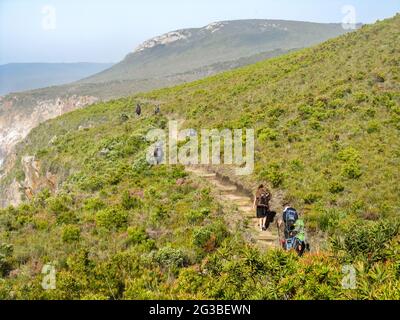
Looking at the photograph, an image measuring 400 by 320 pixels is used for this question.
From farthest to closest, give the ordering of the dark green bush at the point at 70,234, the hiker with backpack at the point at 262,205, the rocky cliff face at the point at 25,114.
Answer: the rocky cliff face at the point at 25,114, the hiker with backpack at the point at 262,205, the dark green bush at the point at 70,234

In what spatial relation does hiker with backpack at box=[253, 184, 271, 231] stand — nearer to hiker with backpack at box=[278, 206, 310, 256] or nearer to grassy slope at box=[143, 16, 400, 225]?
grassy slope at box=[143, 16, 400, 225]

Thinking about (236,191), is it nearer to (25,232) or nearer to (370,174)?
(370,174)

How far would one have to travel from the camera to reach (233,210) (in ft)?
57.8

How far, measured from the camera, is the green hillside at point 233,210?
8898mm

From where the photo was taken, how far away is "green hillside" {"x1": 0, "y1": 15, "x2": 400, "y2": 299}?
890 cm

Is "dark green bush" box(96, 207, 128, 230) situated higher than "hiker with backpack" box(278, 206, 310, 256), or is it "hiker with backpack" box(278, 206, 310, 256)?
"hiker with backpack" box(278, 206, 310, 256)

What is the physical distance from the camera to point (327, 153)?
70.5 ft

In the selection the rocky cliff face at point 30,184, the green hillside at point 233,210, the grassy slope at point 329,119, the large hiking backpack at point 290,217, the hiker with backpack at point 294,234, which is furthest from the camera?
the rocky cliff face at point 30,184

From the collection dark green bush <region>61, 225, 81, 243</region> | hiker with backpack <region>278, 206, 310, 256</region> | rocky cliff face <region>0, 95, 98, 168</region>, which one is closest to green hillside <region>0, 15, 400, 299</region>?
dark green bush <region>61, 225, 81, 243</region>

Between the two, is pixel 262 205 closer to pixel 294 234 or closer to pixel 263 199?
pixel 263 199

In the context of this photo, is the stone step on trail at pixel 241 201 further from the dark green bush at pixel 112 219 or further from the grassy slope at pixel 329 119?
the dark green bush at pixel 112 219

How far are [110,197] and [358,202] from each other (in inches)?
488

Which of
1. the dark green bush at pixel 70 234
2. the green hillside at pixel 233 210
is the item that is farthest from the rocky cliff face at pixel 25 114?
the dark green bush at pixel 70 234
